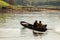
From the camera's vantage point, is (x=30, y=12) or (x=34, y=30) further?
(x=30, y=12)

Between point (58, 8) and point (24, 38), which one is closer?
point (24, 38)

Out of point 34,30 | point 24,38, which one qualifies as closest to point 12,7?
point 34,30

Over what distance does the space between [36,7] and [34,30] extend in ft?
99.7

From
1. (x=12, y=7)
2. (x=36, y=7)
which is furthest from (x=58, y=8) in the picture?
(x=12, y=7)

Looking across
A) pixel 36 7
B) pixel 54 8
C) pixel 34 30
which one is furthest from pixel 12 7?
pixel 34 30

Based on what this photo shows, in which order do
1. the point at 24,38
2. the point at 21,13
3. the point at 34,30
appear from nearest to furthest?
the point at 24,38 < the point at 34,30 < the point at 21,13

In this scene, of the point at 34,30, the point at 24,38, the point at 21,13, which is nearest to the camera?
the point at 24,38

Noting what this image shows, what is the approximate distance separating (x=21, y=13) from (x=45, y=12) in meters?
5.68

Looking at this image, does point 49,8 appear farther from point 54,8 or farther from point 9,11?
point 9,11

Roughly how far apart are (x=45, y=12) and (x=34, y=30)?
32.8 metres

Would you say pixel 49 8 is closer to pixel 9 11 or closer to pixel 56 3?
pixel 56 3

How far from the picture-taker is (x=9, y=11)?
200 feet

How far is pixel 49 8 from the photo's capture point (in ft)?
203

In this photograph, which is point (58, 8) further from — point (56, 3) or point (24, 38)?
point (24, 38)
